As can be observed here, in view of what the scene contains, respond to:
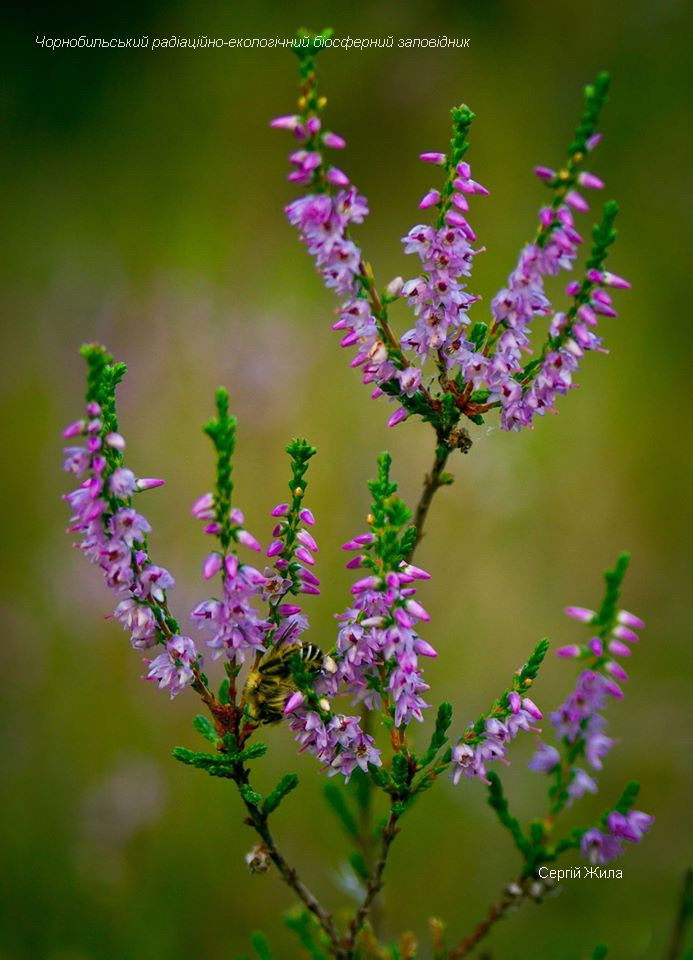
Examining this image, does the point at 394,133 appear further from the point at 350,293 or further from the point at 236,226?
the point at 350,293

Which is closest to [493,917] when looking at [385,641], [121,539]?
[385,641]

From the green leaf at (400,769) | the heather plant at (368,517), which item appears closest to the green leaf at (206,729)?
the heather plant at (368,517)

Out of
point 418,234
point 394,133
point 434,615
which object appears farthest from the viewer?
point 394,133

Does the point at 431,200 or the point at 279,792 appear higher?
the point at 431,200

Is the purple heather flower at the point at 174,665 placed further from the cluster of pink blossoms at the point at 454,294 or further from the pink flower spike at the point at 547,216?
the pink flower spike at the point at 547,216

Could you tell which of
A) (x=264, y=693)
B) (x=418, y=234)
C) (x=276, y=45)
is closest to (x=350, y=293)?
(x=418, y=234)

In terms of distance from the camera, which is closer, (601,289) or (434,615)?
(601,289)

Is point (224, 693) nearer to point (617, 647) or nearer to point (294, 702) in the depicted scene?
point (294, 702)

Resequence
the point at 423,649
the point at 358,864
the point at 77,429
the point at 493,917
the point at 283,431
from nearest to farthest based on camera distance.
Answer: the point at 77,429 < the point at 423,649 < the point at 493,917 < the point at 358,864 < the point at 283,431
